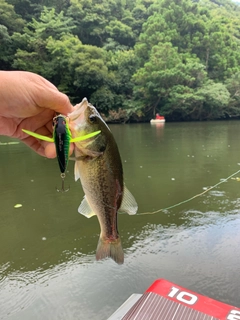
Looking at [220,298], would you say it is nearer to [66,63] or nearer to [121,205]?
[121,205]

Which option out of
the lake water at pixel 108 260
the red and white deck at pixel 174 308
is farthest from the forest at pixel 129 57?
the red and white deck at pixel 174 308

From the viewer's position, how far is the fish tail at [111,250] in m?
1.52

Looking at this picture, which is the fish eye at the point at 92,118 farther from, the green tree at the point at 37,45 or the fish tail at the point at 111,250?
the green tree at the point at 37,45

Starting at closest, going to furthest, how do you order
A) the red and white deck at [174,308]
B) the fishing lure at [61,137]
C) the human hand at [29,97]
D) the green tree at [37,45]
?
the fishing lure at [61,137] < the human hand at [29,97] < the red and white deck at [174,308] < the green tree at [37,45]

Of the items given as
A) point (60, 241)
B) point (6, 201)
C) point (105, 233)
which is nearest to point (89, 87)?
point (6, 201)

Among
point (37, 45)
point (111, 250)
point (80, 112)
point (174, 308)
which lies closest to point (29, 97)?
point (80, 112)

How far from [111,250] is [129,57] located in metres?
32.2

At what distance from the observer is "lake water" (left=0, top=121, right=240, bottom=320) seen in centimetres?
299

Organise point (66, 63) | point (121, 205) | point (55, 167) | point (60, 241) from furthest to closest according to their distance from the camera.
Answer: point (66, 63) < point (55, 167) < point (60, 241) < point (121, 205)

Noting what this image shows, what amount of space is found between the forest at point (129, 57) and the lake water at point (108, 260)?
73.2 ft

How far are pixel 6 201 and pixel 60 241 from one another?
214 cm

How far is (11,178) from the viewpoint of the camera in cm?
758

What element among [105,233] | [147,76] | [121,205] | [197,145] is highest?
[147,76]

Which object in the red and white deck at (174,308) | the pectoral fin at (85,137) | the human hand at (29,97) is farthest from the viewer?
the red and white deck at (174,308)
